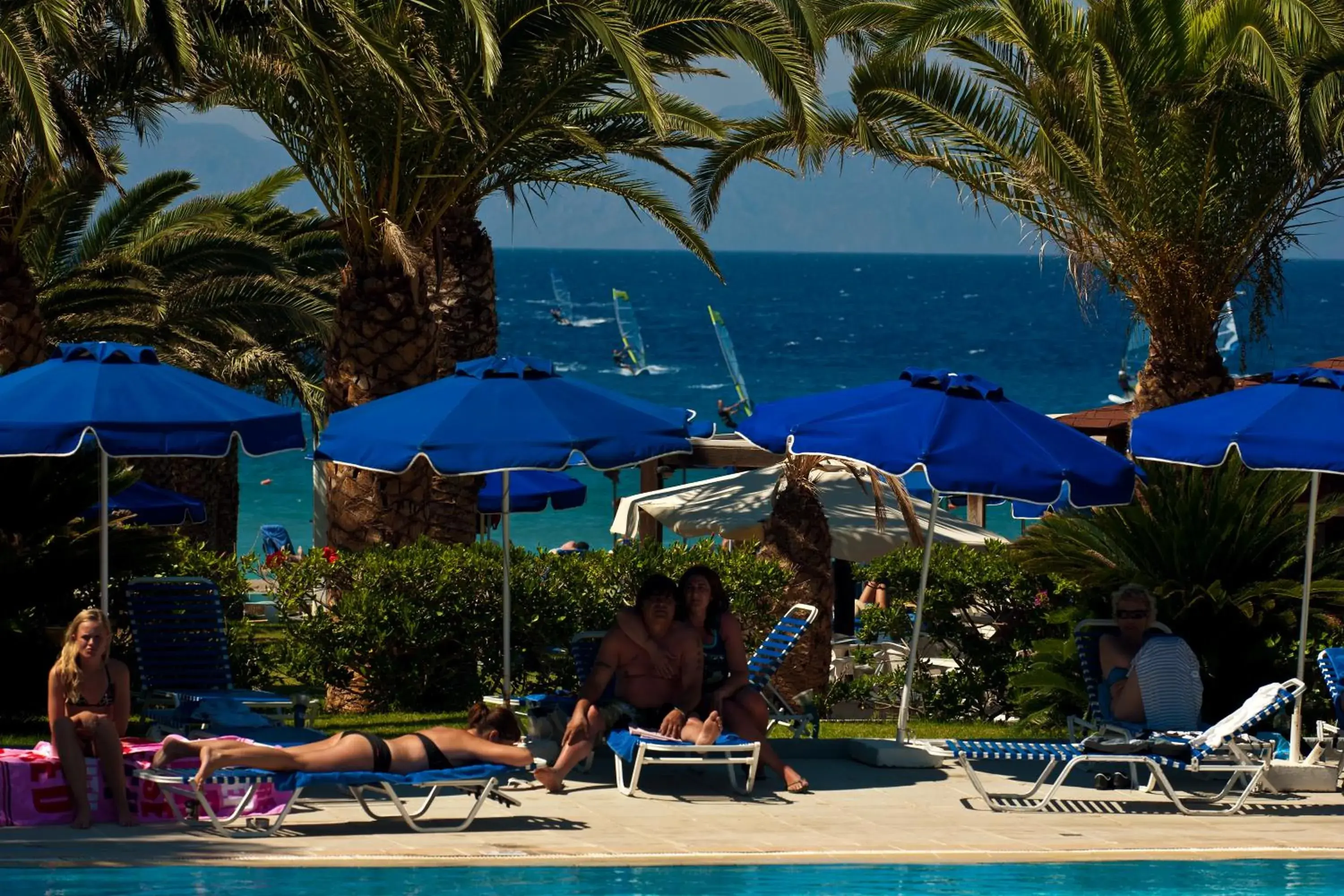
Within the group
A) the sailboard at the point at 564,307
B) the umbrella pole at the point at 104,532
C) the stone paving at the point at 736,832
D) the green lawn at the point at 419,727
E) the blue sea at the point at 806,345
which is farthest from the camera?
the sailboard at the point at 564,307

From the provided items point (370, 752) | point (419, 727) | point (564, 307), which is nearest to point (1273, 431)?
point (370, 752)

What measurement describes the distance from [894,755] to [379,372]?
5.74 meters

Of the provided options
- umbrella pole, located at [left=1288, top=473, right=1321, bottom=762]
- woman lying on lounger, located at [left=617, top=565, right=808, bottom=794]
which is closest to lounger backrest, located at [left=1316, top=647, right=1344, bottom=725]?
umbrella pole, located at [left=1288, top=473, right=1321, bottom=762]

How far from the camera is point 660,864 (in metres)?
7.65

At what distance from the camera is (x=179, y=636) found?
405 inches

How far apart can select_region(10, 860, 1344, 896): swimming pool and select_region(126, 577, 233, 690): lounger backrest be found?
3.05 meters

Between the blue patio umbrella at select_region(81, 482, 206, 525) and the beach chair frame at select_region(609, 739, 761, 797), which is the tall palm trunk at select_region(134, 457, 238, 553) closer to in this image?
the blue patio umbrella at select_region(81, 482, 206, 525)

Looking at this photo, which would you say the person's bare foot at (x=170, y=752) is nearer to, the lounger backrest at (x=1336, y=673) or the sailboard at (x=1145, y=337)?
the lounger backrest at (x=1336, y=673)

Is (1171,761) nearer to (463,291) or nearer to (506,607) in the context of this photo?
(506,607)

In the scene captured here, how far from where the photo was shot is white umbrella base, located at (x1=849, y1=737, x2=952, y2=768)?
406 inches

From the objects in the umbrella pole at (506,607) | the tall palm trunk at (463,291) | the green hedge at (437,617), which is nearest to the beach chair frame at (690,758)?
the umbrella pole at (506,607)

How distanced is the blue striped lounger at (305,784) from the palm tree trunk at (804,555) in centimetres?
705

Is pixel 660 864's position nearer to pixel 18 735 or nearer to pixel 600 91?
pixel 18 735

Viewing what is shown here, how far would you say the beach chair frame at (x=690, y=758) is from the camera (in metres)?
8.98
